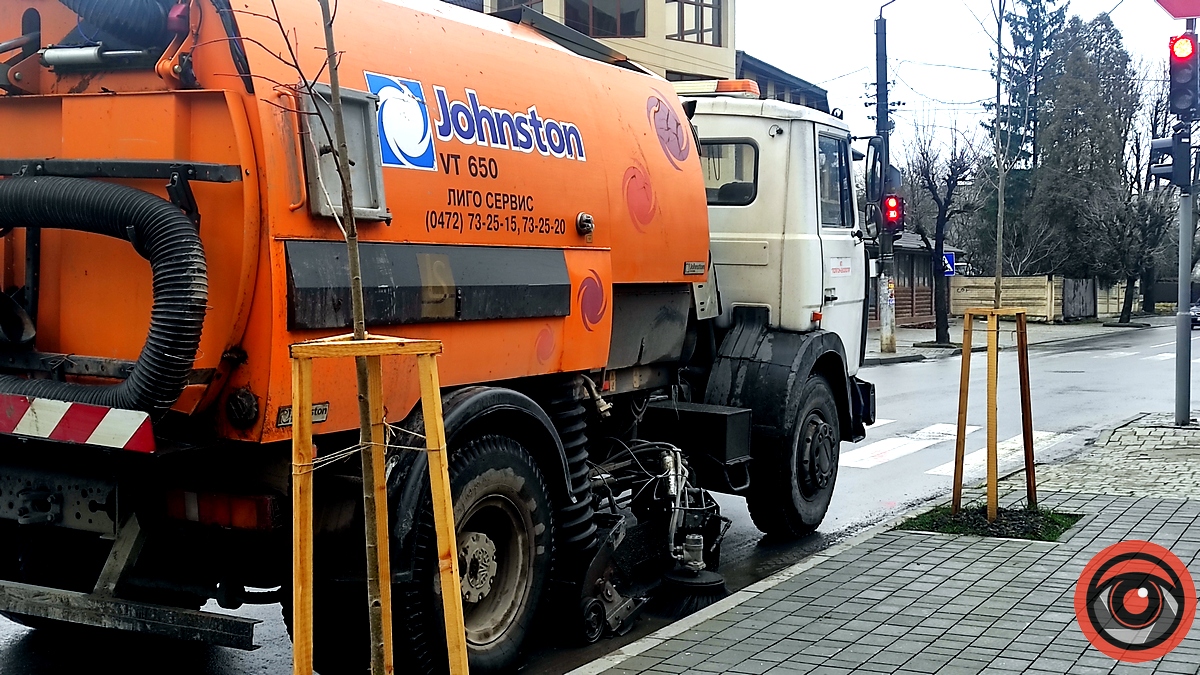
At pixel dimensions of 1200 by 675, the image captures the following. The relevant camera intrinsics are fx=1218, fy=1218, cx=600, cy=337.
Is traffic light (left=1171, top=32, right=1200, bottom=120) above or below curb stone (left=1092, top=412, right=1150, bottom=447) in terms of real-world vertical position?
above

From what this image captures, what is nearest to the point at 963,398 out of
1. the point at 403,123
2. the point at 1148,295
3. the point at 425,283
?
the point at 425,283

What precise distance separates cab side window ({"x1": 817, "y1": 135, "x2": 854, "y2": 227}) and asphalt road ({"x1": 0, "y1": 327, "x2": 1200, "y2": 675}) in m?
2.28

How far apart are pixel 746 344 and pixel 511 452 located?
3.07 meters

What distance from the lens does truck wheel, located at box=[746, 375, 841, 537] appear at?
7.98m

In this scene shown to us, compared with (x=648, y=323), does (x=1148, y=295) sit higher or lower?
lower

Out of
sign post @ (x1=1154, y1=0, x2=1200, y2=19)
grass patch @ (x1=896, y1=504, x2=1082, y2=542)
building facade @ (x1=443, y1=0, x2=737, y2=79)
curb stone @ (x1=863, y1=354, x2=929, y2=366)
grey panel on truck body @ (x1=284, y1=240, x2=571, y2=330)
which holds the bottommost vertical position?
curb stone @ (x1=863, y1=354, x2=929, y2=366)

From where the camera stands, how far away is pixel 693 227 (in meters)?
6.97

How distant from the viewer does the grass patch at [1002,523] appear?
25.1 ft

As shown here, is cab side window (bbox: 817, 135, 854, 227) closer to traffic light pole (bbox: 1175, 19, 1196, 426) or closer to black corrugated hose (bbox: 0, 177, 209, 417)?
black corrugated hose (bbox: 0, 177, 209, 417)

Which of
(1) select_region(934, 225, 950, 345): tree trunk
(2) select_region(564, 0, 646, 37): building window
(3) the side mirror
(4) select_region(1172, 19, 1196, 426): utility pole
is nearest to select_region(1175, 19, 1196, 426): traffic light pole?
(4) select_region(1172, 19, 1196, 426): utility pole

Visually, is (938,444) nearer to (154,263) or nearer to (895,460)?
(895,460)

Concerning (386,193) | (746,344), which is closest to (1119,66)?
(746,344)

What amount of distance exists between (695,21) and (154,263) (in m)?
35.4

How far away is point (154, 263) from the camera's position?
4086mm
